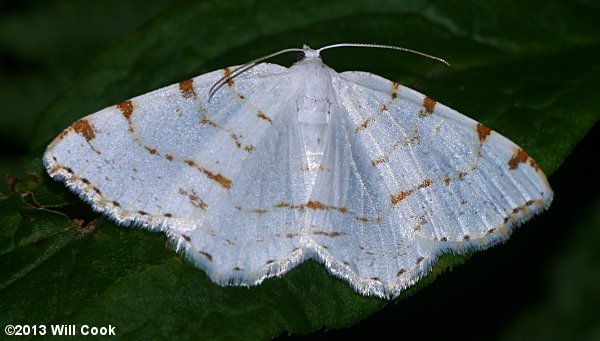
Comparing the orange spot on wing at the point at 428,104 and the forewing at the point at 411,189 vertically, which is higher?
the orange spot on wing at the point at 428,104

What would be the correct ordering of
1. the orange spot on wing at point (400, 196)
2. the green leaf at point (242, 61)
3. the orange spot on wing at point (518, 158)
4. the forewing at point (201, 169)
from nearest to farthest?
the green leaf at point (242, 61), the forewing at point (201, 169), the orange spot on wing at point (518, 158), the orange spot on wing at point (400, 196)

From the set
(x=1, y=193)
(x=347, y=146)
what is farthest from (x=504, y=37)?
(x=1, y=193)

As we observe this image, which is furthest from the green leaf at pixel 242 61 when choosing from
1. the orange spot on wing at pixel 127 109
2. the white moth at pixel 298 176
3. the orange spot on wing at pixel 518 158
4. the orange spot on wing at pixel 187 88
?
the orange spot on wing at pixel 187 88

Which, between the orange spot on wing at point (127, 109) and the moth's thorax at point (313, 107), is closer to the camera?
the orange spot on wing at point (127, 109)

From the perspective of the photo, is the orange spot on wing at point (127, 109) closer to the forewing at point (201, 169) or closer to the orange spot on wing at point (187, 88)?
the forewing at point (201, 169)

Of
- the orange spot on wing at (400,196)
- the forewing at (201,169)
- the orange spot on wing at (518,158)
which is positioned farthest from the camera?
the orange spot on wing at (400,196)

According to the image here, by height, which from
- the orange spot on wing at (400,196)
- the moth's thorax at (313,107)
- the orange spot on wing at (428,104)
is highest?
the orange spot on wing at (428,104)

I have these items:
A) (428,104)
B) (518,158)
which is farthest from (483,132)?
(428,104)
